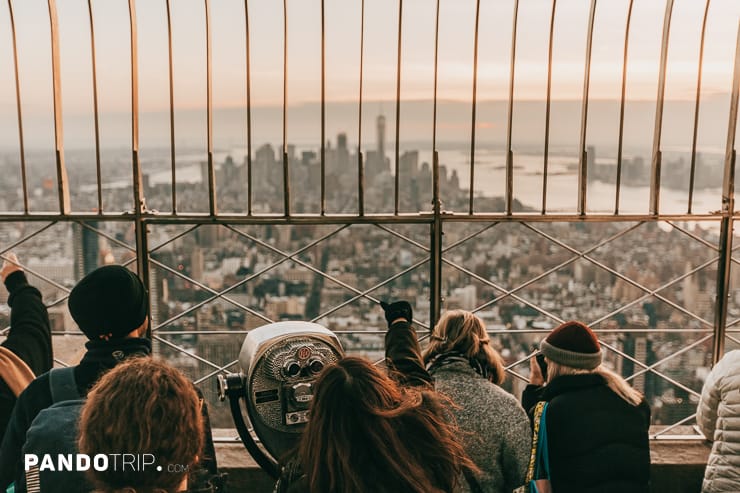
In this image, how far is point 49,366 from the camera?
3059 millimetres

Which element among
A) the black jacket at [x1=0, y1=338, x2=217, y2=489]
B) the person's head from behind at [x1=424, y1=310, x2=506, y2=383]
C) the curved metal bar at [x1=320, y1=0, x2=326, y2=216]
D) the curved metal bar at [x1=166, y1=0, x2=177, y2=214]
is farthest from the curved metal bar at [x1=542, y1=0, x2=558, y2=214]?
the black jacket at [x1=0, y1=338, x2=217, y2=489]

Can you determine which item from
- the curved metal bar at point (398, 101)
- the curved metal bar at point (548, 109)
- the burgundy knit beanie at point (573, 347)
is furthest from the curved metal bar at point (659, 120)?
the burgundy knit beanie at point (573, 347)

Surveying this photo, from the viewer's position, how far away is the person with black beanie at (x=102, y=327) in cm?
226

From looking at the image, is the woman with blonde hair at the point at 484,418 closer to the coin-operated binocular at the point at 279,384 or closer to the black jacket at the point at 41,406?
the coin-operated binocular at the point at 279,384

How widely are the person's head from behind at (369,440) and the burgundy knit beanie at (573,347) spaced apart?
998mm

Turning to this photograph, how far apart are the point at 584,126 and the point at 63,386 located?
9.90 ft

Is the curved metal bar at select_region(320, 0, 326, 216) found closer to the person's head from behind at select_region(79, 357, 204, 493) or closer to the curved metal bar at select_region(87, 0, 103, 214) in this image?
the curved metal bar at select_region(87, 0, 103, 214)

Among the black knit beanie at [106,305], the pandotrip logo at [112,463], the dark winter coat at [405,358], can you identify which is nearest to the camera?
the pandotrip logo at [112,463]

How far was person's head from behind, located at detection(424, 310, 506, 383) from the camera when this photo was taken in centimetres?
296

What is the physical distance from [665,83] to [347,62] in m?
1.70

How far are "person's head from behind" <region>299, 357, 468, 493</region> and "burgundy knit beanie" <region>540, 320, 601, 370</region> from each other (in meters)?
1.00

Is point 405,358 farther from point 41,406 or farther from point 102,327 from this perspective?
point 41,406

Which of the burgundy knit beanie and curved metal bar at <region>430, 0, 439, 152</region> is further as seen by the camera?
curved metal bar at <region>430, 0, 439, 152</region>

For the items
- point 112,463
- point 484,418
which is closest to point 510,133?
point 484,418
